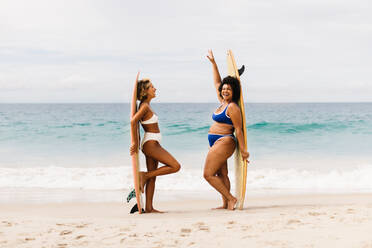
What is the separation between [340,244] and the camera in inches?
142

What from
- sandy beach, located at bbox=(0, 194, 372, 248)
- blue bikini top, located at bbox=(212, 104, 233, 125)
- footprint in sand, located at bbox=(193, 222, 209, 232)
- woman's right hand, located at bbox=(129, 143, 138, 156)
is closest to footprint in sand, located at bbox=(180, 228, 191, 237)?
sandy beach, located at bbox=(0, 194, 372, 248)

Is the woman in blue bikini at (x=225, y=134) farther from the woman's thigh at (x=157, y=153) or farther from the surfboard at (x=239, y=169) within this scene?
the woman's thigh at (x=157, y=153)

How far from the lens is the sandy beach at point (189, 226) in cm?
377

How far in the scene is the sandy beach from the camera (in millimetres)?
3768

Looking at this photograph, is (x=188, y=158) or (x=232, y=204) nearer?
(x=232, y=204)

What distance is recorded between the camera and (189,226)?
4285 mm

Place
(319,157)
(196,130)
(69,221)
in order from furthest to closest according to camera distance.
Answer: (196,130), (319,157), (69,221)

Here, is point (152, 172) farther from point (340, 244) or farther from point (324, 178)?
point (324, 178)

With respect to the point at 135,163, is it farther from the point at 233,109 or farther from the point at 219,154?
the point at 233,109

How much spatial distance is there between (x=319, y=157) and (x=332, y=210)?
8.06 m

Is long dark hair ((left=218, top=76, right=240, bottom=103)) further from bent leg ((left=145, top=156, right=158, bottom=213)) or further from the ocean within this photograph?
the ocean

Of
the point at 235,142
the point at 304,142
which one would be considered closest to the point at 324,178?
the point at 235,142

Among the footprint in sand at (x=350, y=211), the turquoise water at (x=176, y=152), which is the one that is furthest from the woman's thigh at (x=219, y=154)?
the turquoise water at (x=176, y=152)

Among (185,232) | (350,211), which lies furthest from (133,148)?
(350,211)
